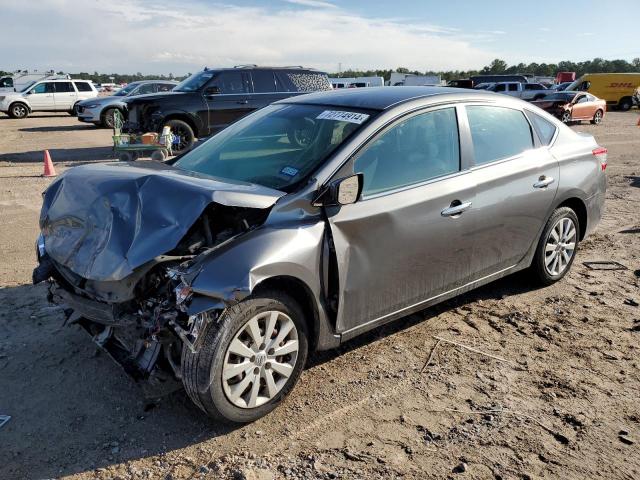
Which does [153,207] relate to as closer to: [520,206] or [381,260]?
[381,260]

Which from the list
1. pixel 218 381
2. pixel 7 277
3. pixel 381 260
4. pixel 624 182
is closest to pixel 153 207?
pixel 218 381

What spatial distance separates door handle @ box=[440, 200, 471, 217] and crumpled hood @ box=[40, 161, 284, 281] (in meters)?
1.26

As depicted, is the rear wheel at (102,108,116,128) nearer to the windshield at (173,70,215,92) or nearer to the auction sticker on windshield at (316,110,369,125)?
the windshield at (173,70,215,92)

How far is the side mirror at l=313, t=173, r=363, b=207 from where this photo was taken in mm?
3270

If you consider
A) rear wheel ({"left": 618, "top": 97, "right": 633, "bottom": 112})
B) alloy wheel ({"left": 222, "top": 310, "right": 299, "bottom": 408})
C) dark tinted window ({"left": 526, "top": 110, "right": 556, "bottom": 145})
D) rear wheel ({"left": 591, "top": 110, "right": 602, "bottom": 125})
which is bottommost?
rear wheel ({"left": 618, "top": 97, "right": 633, "bottom": 112})

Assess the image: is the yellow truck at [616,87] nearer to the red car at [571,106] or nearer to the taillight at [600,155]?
the red car at [571,106]

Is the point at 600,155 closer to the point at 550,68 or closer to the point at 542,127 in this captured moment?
the point at 542,127

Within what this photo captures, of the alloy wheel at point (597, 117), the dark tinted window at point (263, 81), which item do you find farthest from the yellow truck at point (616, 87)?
the dark tinted window at point (263, 81)

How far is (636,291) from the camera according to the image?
5.10 meters

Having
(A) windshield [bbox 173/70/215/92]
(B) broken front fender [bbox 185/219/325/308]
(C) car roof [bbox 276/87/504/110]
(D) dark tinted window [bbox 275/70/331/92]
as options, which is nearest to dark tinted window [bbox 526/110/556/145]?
(C) car roof [bbox 276/87/504/110]

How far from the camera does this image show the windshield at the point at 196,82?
12805mm

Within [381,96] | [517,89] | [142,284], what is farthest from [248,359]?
[517,89]

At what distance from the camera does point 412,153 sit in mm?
3840

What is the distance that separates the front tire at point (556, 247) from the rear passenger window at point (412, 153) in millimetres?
1390
